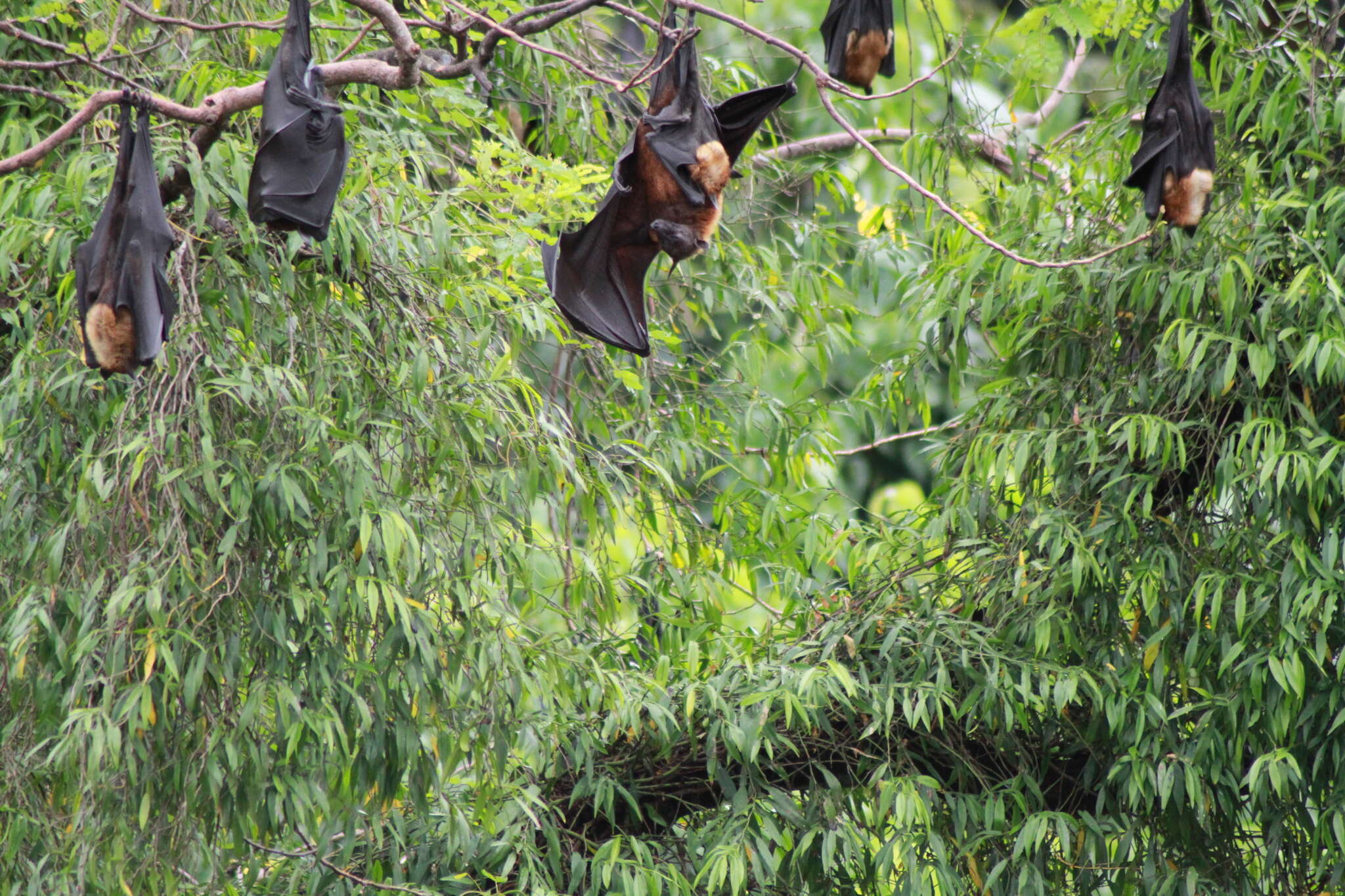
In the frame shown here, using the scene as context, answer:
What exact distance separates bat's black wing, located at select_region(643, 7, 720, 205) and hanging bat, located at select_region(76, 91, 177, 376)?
105 cm

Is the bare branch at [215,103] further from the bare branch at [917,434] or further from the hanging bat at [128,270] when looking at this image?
the bare branch at [917,434]

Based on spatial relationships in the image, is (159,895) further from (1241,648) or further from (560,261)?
(1241,648)

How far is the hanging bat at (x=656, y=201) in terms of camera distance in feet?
9.93

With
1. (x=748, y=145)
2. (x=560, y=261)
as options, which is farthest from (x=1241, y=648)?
(x=748, y=145)

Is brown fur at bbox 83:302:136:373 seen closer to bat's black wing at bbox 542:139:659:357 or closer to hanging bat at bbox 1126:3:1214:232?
bat's black wing at bbox 542:139:659:357

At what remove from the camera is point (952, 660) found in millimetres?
3428

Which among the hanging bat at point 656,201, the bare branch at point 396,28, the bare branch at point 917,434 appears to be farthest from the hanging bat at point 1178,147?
the bare branch at point 396,28

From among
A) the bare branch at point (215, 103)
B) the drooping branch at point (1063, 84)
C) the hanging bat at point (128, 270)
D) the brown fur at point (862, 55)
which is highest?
the brown fur at point (862, 55)

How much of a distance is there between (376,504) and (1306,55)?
2.43 m

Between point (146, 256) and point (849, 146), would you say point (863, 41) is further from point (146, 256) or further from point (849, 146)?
point (849, 146)

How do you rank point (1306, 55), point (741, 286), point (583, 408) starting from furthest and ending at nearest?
1. point (741, 286)
2. point (583, 408)
3. point (1306, 55)

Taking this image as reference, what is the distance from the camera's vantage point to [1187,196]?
9.80 ft

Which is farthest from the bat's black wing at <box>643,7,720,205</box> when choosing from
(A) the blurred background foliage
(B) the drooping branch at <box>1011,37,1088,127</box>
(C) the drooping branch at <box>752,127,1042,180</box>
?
(B) the drooping branch at <box>1011,37,1088,127</box>

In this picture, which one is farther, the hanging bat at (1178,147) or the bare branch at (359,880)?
the bare branch at (359,880)
